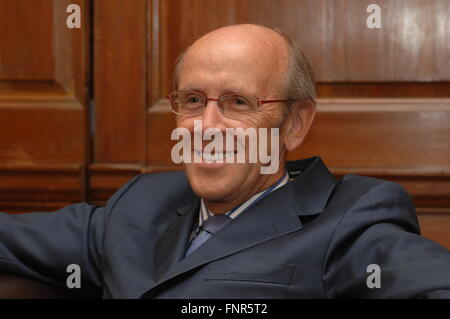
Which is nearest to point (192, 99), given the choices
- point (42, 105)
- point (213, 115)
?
point (213, 115)

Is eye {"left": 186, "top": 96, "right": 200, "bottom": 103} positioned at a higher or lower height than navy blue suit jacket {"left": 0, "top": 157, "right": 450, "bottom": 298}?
higher

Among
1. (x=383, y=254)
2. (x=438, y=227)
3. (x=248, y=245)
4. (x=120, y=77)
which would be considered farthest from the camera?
(x=120, y=77)

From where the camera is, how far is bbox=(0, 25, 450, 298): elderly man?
1042mm

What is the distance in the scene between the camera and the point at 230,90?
122 cm

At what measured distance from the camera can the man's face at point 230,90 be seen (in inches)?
48.2

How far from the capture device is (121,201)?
145 centimetres

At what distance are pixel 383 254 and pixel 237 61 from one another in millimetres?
499

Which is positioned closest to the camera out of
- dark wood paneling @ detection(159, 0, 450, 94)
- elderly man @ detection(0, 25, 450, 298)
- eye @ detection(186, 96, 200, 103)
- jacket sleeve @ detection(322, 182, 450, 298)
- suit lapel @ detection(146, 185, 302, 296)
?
jacket sleeve @ detection(322, 182, 450, 298)

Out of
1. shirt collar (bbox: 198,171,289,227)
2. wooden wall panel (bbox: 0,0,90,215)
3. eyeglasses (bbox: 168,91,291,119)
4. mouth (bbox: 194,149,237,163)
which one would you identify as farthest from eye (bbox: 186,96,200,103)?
wooden wall panel (bbox: 0,0,90,215)

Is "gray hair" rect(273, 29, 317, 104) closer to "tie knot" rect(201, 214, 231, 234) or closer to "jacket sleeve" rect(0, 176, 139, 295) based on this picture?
"tie knot" rect(201, 214, 231, 234)

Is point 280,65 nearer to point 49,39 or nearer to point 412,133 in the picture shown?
point 412,133

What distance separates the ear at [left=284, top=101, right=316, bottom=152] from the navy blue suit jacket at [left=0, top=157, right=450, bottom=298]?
0.23 feet

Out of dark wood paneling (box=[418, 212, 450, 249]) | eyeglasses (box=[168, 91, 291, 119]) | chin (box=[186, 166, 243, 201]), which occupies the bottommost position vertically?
dark wood paneling (box=[418, 212, 450, 249])

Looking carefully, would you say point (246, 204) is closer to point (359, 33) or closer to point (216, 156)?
point (216, 156)
